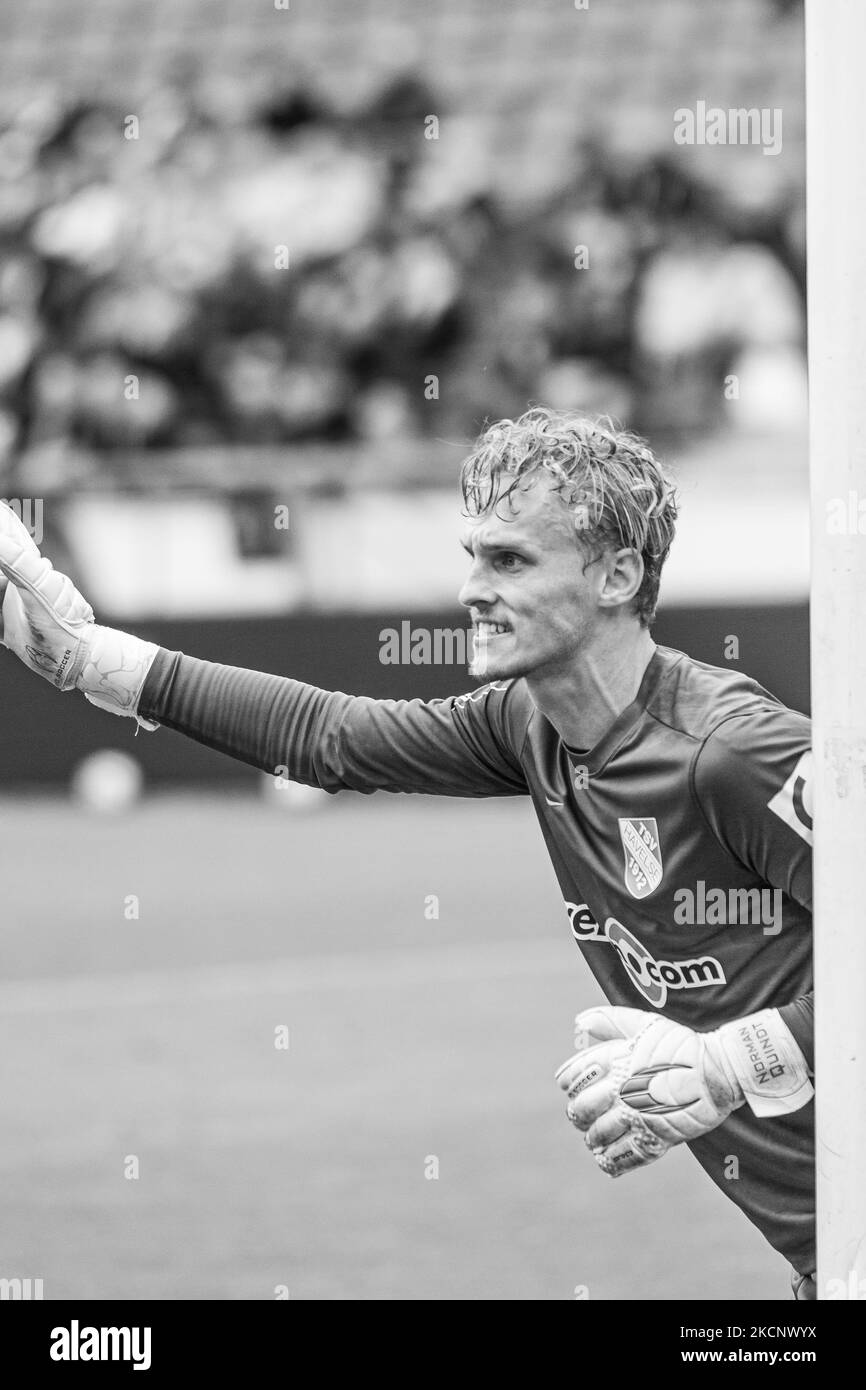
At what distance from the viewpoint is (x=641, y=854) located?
2.78m

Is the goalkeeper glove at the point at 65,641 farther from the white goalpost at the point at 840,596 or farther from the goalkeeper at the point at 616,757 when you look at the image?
the white goalpost at the point at 840,596

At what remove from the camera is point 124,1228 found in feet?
17.7

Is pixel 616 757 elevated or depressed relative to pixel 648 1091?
elevated

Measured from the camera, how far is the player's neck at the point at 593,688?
275cm

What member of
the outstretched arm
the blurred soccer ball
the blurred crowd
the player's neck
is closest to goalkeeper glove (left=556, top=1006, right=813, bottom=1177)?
the player's neck

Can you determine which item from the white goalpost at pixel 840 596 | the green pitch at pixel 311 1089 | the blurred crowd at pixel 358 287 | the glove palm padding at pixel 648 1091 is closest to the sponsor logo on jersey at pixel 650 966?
the glove palm padding at pixel 648 1091

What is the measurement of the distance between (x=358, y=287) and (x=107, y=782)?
5.16 m

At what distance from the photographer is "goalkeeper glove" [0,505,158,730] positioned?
2.67 m

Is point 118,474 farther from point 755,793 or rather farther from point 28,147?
point 755,793

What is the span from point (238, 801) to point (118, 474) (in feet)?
8.57

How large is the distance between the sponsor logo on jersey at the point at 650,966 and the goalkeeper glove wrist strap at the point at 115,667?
78 centimetres

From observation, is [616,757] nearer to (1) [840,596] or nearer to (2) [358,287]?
(1) [840,596]

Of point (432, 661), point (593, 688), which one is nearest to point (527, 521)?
point (593, 688)

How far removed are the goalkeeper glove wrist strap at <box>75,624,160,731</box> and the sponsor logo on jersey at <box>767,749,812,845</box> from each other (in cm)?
93
